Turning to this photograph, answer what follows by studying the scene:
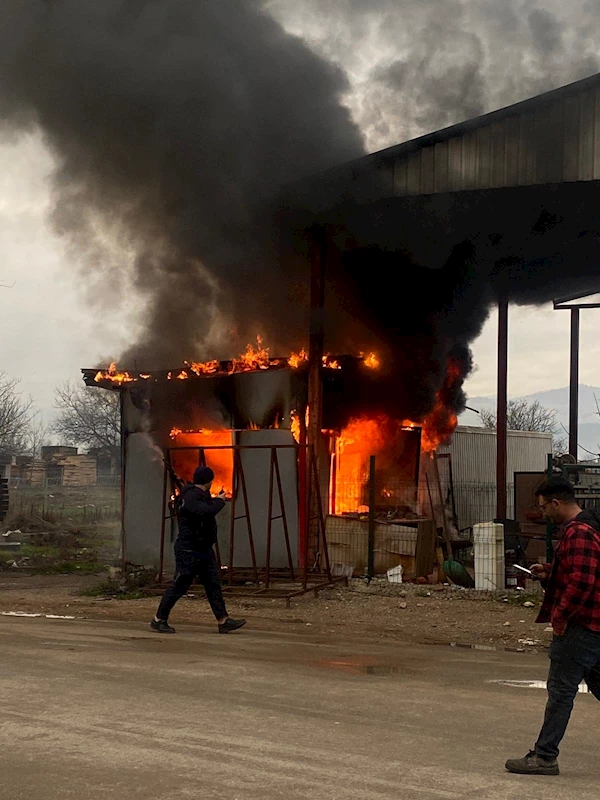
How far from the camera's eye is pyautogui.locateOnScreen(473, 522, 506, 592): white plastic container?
44.4 ft

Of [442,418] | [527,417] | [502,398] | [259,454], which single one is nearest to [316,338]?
[259,454]

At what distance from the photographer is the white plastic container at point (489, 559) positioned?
44.4 feet

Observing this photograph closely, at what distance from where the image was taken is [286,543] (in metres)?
13.8

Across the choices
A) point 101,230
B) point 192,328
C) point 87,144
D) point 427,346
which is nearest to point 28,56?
point 87,144

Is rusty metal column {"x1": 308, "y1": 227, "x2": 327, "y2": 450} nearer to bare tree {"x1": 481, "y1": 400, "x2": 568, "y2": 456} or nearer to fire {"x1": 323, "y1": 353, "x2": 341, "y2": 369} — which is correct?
fire {"x1": 323, "y1": 353, "x2": 341, "y2": 369}

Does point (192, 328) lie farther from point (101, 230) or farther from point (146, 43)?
point (146, 43)

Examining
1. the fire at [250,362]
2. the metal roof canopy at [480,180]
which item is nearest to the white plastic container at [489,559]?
the fire at [250,362]

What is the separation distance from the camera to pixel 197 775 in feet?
15.4

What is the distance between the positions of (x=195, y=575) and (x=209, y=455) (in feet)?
24.5

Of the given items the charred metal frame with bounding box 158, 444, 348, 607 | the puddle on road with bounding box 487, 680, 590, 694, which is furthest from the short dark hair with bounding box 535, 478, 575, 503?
the charred metal frame with bounding box 158, 444, 348, 607

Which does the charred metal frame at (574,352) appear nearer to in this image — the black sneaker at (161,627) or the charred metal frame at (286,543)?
the charred metal frame at (286,543)

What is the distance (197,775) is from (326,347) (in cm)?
1335

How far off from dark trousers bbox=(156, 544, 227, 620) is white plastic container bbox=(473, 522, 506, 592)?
4.92m

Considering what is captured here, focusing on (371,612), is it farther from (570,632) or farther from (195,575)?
(570,632)
